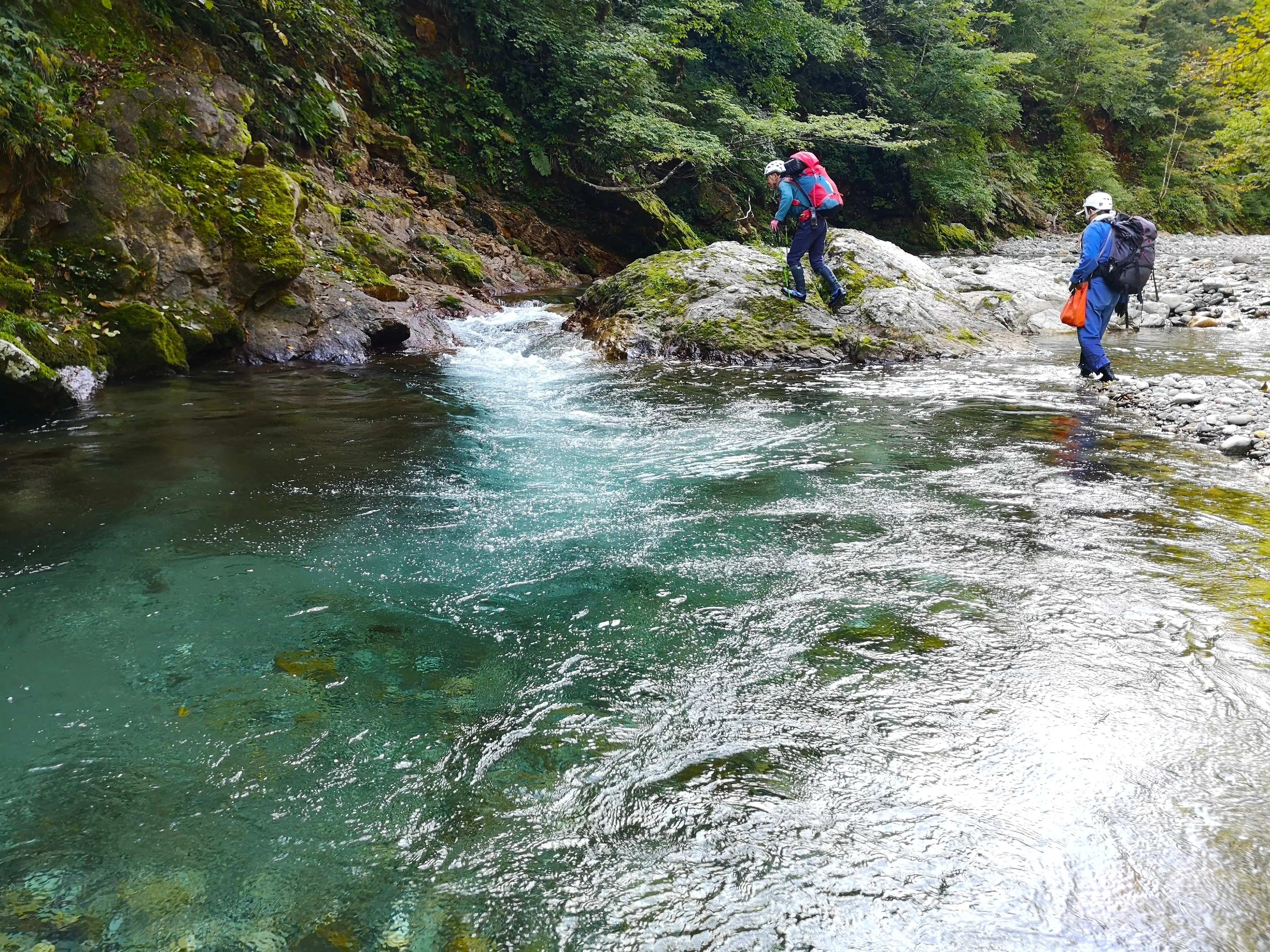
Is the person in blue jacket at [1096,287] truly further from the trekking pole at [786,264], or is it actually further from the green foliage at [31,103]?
the green foliage at [31,103]

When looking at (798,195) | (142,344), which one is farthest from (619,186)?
(142,344)

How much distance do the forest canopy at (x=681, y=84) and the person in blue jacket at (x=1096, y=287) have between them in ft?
31.8

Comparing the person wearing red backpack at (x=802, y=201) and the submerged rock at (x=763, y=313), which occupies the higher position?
the person wearing red backpack at (x=802, y=201)

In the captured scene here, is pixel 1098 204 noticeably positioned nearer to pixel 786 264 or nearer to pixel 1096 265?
pixel 1096 265

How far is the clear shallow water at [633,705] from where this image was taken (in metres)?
1.82

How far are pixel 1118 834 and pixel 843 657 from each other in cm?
103

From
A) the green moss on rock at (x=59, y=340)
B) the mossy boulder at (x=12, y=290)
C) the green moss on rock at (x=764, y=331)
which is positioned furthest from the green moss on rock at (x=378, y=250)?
the green moss on rock at (x=764, y=331)

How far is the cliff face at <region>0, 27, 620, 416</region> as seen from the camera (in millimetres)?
6996

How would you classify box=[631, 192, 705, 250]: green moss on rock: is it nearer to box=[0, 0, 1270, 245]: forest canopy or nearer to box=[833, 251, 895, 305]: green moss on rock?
box=[0, 0, 1270, 245]: forest canopy

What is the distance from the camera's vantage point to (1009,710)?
2.54 metres

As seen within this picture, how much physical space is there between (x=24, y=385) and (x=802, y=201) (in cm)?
828

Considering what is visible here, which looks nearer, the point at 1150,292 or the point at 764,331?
the point at 764,331

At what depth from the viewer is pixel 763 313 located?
385 inches

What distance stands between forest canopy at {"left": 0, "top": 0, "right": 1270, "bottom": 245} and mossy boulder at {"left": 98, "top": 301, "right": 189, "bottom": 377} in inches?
64.6
